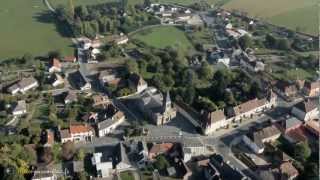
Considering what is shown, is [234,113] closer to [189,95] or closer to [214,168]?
[189,95]

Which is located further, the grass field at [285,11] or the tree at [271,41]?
the grass field at [285,11]

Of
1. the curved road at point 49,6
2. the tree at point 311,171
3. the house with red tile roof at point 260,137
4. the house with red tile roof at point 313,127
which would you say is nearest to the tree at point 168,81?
the house with red tile roof at point 260,137

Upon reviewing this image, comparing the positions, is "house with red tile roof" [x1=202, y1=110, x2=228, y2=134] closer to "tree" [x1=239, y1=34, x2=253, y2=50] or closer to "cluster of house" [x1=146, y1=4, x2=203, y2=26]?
"tree" [x1=239, y1=34, x2=253, y2=50]

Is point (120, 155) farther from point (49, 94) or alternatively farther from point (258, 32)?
point (258, 32)

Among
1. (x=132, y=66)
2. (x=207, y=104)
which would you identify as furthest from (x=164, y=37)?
(x=207, y=104)

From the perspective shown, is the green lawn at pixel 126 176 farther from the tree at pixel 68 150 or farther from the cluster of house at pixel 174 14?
the cluster of house at pixel 174 14

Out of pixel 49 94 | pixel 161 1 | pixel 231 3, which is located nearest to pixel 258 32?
pixel 231 3

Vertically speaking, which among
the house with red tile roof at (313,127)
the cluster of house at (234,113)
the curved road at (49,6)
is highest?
the curved road at (49,6)

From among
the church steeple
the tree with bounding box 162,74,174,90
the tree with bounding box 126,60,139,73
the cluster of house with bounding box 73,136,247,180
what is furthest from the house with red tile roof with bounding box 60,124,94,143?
the tree with bounding box 126,60,139,73
